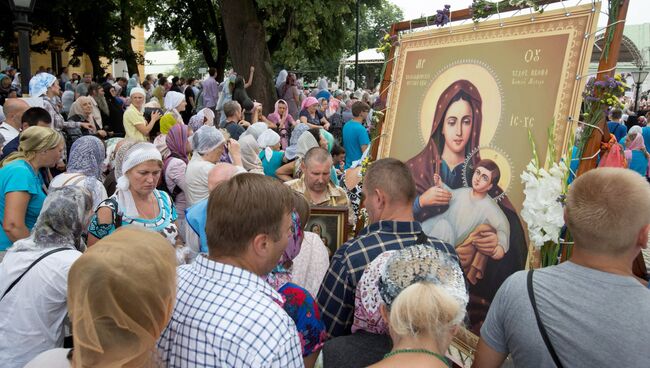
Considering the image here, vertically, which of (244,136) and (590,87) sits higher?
(590,87)

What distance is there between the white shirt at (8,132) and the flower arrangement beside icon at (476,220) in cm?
477

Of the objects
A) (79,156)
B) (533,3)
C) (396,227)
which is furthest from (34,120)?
(533,3)

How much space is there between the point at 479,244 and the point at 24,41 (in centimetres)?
704

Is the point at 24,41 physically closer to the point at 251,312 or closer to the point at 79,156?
the point at 79,156

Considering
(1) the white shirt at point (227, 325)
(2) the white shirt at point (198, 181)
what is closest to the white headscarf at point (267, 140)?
(2) the white shirt at point (198, 181)

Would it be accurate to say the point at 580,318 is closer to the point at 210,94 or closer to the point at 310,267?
the point at 310,267

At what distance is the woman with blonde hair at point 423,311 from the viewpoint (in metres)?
1.72

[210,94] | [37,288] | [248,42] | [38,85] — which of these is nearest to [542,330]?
[37,288]

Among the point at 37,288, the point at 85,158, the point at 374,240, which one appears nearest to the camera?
the point at 374,240

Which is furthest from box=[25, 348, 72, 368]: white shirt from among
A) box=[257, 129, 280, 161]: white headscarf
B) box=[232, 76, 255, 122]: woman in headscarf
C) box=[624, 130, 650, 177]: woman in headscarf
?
box=[624, 130, 650, 177]: woman in headscarf

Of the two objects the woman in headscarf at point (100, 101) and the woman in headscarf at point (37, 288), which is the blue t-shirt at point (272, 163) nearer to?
the woman in headscarf at point (37, 288)

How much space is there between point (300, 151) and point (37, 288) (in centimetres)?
422

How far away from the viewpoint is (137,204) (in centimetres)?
394

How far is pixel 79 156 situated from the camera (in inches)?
193
